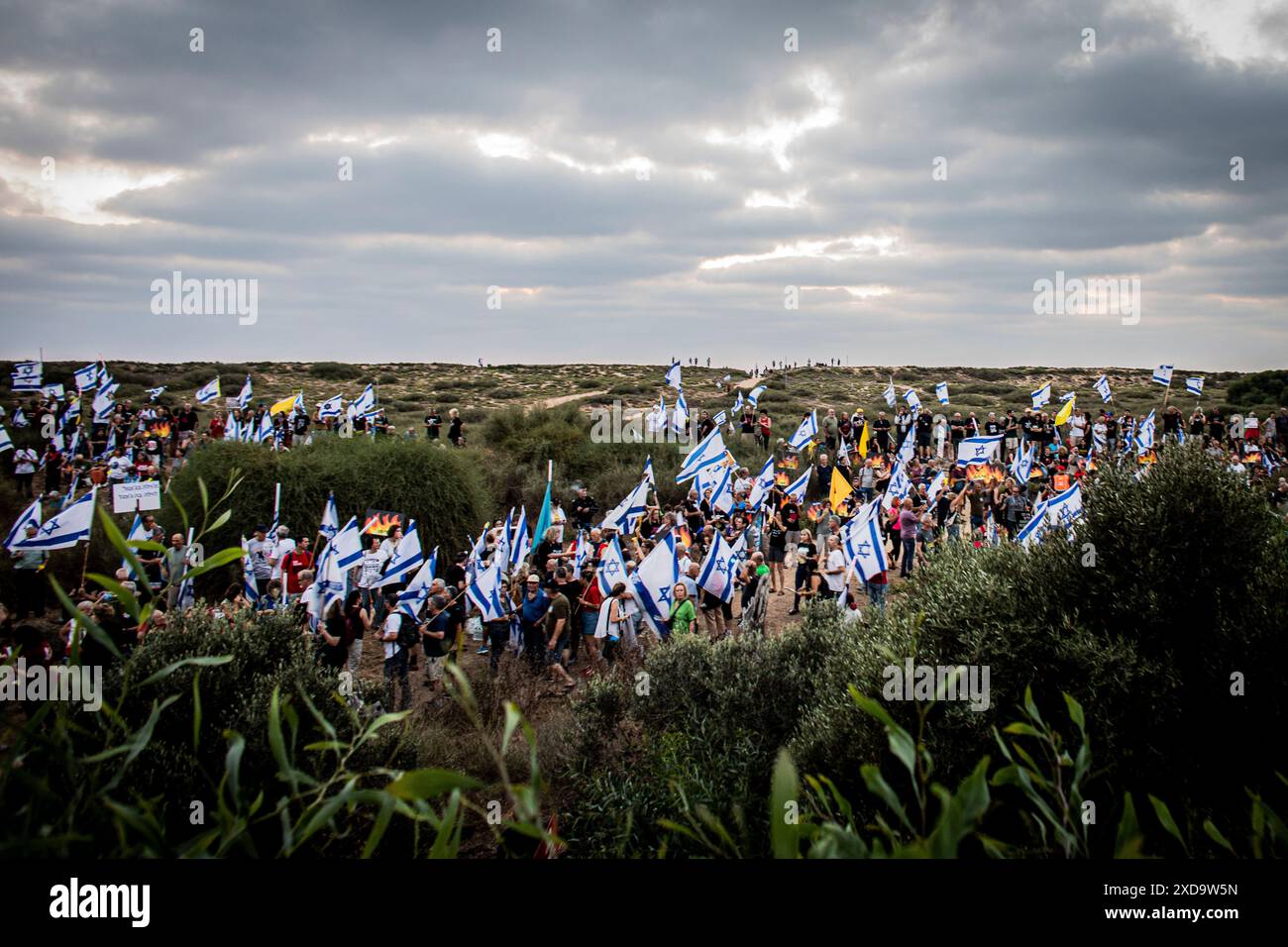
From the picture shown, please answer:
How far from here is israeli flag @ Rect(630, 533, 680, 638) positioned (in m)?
12.3

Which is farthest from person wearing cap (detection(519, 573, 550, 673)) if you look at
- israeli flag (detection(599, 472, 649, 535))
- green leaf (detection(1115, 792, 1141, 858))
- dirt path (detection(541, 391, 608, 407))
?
dirt path (detection(541, 391, 608, 407))

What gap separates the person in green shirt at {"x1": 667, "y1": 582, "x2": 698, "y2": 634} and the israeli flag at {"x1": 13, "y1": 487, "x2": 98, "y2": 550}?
996 cm

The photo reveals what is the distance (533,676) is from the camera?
1198 centimetres

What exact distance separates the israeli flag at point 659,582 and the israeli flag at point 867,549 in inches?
141

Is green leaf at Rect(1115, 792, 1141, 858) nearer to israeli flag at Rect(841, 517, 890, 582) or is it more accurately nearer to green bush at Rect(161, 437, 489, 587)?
israeli flag at Rect(841, 517, 890, 582)

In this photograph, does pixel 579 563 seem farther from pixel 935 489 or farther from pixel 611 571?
pixel 935 489

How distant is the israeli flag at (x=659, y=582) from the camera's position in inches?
486

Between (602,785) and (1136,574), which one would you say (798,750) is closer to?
(602,785)

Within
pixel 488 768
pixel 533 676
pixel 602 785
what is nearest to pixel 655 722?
pixel 602 785

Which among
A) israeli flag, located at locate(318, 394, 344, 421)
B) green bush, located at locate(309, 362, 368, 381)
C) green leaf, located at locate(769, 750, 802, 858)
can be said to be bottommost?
green leaf, located at locate(769, 750, 802, 858)

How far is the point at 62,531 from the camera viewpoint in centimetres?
1281
